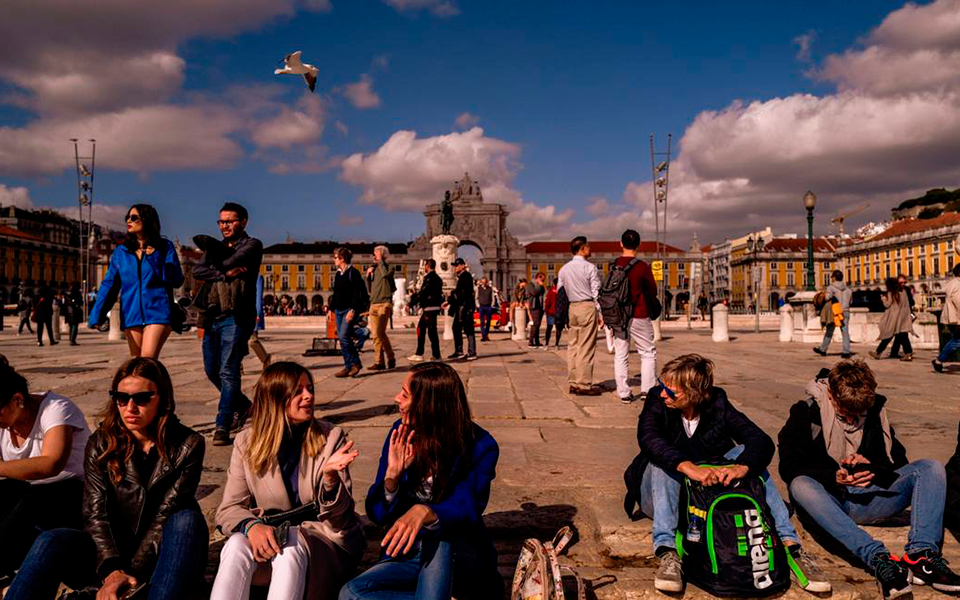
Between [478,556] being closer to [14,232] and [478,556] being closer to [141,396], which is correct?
[141,396]

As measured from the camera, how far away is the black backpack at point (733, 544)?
2.31 m

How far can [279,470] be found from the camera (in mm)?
2293

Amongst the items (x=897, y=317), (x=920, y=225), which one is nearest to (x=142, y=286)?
(x=897, y=317)

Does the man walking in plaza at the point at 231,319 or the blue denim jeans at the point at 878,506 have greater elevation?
the man walking in plaza at the point at 231,319

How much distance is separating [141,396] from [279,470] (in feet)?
1.72

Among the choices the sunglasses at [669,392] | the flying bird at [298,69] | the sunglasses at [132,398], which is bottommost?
the sunglasses at [669,392]

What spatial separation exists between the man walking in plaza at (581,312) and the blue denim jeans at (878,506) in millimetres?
3228

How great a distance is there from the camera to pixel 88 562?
217 cm

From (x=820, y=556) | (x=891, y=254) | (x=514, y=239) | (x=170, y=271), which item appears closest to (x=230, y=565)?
(x=820, y=556)

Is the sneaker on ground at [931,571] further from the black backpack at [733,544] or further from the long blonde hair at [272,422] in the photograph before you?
the long blonde hair at [272,422]

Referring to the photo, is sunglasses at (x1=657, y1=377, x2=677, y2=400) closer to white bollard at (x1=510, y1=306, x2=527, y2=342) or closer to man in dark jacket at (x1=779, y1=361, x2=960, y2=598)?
man in dark jacket at (x1=779, y1=361, x2=960, y2=598)

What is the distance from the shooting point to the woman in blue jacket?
6.79 feet

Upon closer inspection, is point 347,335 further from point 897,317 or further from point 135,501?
point 897,317

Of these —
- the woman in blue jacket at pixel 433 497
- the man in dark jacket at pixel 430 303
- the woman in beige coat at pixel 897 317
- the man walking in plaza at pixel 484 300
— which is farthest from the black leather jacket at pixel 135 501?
the man walking in plaza at pixel 484 300
